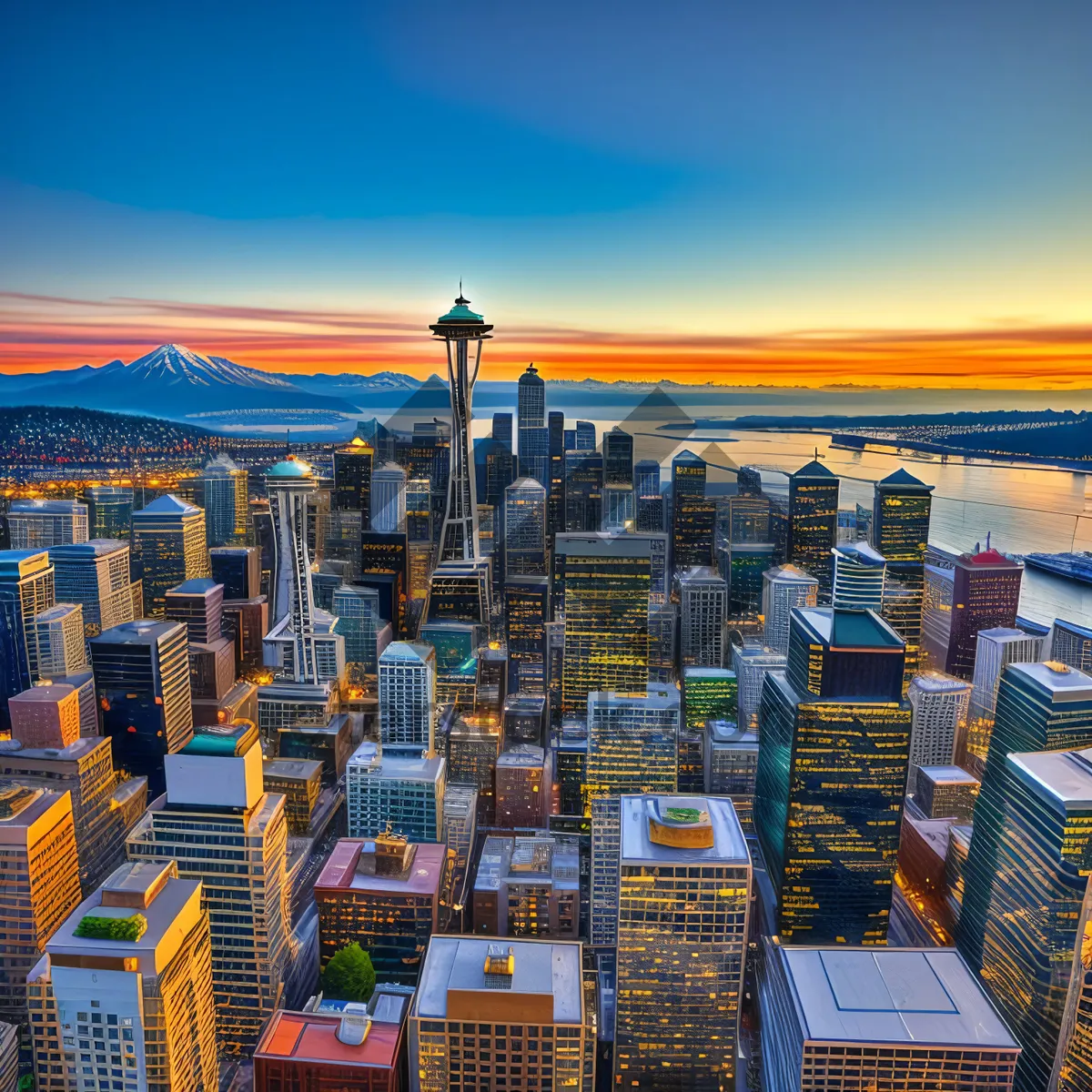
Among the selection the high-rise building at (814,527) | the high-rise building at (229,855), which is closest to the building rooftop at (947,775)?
the high-rise building at (814,527)

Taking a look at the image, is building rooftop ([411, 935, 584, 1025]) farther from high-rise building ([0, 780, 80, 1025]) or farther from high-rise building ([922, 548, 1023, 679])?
high-rise building ([922, 548, 1023, 679])

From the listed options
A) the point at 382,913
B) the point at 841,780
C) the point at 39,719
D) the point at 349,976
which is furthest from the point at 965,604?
the point at 39,719

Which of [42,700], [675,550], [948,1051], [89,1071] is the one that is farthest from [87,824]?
[675,550]

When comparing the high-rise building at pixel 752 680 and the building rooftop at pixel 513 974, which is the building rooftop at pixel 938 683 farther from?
the building rooftop at pixel 513 974

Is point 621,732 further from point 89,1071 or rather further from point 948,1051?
point 89,1071

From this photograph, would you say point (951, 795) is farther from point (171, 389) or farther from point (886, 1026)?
point (171, 389)

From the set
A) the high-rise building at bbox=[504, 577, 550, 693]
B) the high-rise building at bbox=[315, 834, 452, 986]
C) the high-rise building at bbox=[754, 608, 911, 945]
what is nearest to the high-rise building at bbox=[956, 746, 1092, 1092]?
the high-rise building at bbox=[754, 608, 911, 945]
